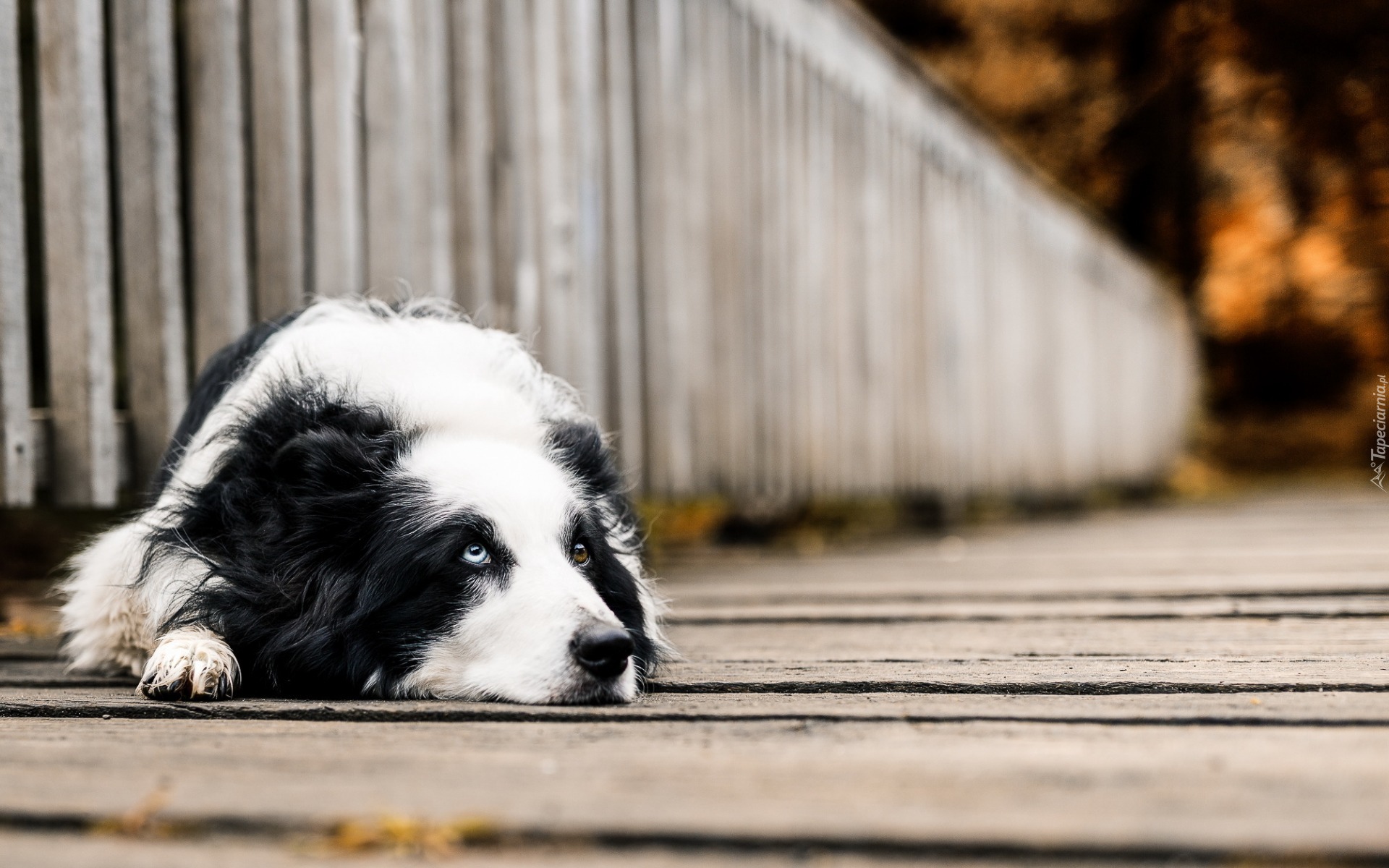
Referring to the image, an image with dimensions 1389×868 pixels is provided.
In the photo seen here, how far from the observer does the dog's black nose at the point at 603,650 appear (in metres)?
1.91

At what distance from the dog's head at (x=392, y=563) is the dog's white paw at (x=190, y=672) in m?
0.08

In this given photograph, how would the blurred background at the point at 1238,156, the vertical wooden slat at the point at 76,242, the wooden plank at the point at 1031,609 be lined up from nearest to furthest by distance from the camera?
the vertical wooden slat at the point at 76,242, the wooden plank at the point at 1031,609, the blurred background at the point at 1238,156

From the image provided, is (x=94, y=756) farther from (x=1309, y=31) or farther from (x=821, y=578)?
(x=1309, y=31)

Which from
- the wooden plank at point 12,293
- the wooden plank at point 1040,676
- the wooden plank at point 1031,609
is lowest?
the wooden plank at point 1031,609

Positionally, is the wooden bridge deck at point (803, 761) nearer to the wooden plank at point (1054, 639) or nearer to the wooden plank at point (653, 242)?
the wooden plank at point (1054, 639)

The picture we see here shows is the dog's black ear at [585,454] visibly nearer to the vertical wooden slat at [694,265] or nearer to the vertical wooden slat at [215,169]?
the vertical wooden slat at [215,169]

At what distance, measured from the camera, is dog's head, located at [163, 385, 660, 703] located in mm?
2039

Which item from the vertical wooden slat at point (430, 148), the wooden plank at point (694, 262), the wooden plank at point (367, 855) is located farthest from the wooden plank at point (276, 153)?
the wooden plank at point (367, 855)

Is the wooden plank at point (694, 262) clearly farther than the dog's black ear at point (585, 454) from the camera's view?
Yes

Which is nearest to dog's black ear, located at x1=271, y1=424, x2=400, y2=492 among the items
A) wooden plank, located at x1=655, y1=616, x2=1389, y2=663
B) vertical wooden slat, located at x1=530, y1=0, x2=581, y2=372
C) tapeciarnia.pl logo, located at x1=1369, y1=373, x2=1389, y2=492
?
wooden plank, located at x1=655, y1=616, x2=1389, y2=663

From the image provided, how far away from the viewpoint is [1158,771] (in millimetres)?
1318

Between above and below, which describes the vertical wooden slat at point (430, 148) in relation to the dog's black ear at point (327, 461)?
above

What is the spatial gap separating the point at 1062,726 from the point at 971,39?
11071 millimetres

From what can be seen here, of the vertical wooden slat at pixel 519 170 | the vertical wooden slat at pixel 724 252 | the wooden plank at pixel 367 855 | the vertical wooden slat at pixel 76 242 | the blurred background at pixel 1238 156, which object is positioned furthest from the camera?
the blurred background at pixel 1238 156
